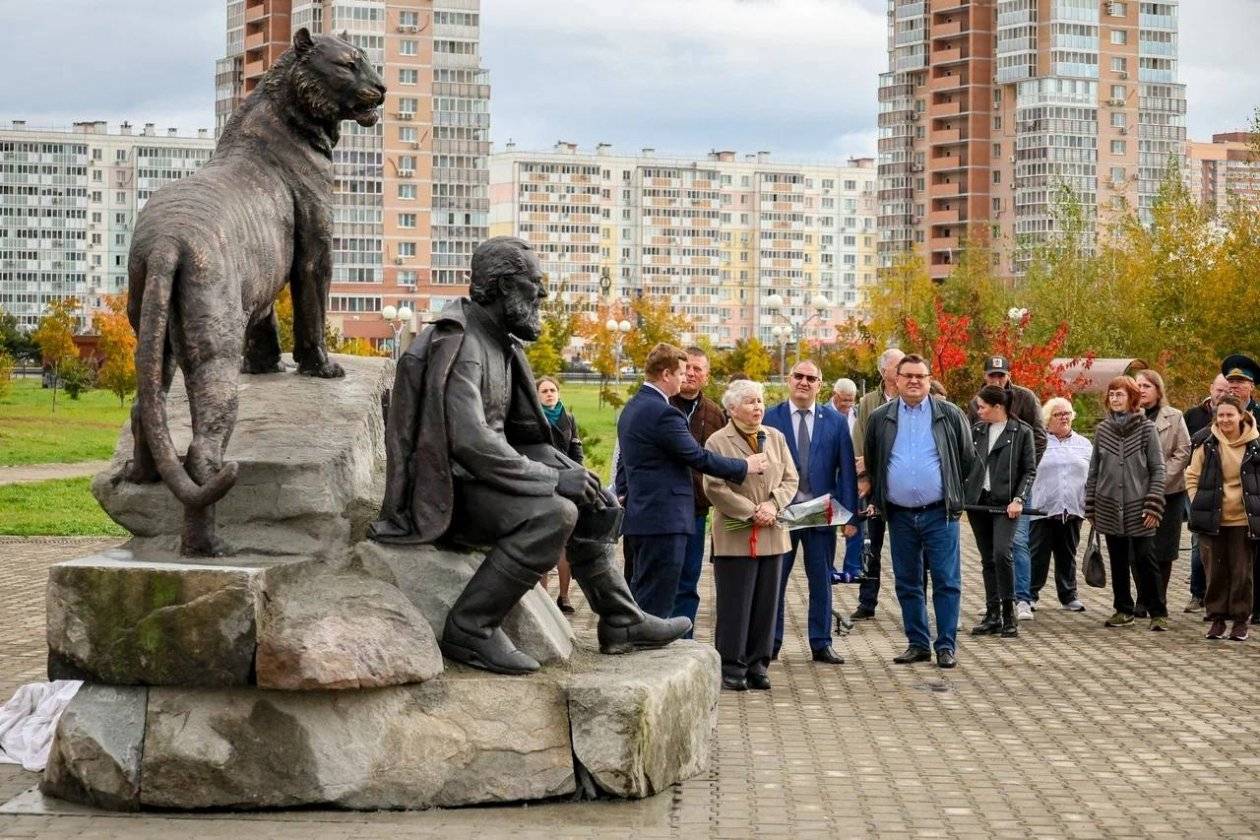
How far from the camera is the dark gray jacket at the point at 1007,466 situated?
13.7 m

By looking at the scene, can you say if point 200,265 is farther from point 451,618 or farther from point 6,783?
point 6,783

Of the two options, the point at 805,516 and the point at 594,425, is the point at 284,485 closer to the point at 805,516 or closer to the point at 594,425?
the point at 805,516

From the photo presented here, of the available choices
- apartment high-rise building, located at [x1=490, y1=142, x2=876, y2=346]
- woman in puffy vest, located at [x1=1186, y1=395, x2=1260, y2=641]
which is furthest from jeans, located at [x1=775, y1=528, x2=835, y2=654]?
apartment high-rise building, located at [x1=490, y1=142, x2=876, y2=346]

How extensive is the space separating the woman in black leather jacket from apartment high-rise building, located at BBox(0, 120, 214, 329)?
160885 millimetres

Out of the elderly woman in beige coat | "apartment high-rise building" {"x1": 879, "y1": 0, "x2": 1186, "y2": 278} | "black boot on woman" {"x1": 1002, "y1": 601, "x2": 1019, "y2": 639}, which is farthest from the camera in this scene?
"apartment high-rise building" {"x1": 879, "y1": 0, "x2": 1186, "y2": 278}

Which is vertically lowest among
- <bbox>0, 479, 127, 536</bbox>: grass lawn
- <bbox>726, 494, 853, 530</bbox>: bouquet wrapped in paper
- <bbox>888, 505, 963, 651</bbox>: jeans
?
→ <bbox>0, 479, 127, 536</bbox>: grass lawn

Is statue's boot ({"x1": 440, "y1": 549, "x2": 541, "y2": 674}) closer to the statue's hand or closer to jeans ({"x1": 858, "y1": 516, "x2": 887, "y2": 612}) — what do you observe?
the statue's hand

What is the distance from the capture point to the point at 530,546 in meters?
7.83

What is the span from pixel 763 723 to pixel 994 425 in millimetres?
4933

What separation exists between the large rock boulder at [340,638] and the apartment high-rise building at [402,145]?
356 feet

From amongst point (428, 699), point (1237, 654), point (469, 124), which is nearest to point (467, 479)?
point (428, 699)

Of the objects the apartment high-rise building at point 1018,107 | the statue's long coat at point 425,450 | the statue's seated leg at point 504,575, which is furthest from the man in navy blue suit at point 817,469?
the apartment high-rise building at point 1018,107

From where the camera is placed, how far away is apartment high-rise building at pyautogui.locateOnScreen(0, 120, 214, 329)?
168375 millimetres

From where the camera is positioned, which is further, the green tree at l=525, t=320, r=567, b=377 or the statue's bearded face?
the green tree at l=525, t=320, r=567, b=377
